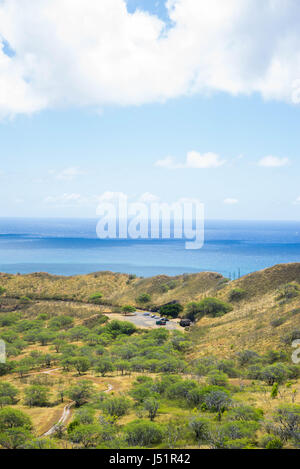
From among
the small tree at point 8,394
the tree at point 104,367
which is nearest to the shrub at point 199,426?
the small tree at point 8,394

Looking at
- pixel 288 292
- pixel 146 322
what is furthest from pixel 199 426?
pixel 146 322

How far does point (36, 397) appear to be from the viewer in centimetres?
2695

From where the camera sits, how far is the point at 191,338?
161ft

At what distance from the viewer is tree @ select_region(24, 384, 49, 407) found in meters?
26.8

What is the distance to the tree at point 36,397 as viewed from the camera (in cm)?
2677

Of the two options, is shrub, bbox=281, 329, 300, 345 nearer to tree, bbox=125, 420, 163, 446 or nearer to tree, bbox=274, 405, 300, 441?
tree, bbox=274, 405, 300, 441

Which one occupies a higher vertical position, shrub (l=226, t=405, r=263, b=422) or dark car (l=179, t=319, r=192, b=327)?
shrub (l=226, t=405, r=263, b=422)

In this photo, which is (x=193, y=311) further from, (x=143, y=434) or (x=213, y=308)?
(x=143, y=434)

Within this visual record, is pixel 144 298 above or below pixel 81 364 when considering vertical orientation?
below

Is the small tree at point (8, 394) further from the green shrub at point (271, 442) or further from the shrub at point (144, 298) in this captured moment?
the shrub at point (144, 298)

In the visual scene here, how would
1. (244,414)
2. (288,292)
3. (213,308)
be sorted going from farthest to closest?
(213,308) → (288,292) → (244,414)

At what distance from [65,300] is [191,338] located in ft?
145

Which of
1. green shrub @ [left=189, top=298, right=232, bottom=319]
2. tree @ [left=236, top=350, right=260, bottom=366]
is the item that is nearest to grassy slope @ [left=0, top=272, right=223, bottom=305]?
green shrub @ [left=189, top=298, right=232, bottom=319]
